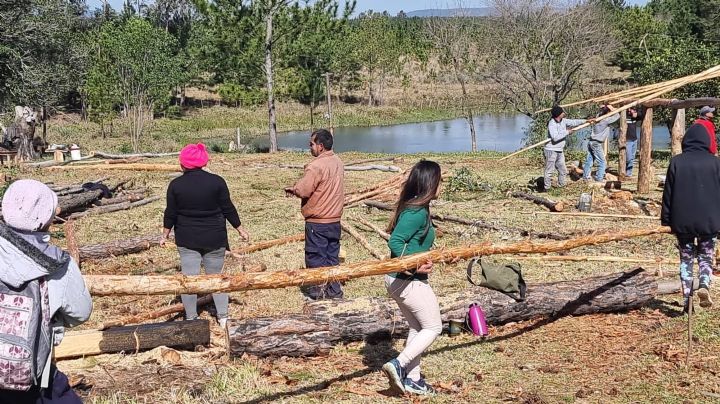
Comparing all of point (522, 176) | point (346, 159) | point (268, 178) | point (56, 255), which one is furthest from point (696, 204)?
point (346, 159)

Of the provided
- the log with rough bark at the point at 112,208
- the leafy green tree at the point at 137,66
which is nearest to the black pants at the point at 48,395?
the log with rough bark at the point at 112,208

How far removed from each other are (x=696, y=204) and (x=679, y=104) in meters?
6.70

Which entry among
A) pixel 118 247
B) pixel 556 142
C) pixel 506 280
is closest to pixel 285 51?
pixel 556 142

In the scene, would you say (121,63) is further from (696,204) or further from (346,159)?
(696,204)

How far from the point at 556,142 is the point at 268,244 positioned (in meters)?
6.76

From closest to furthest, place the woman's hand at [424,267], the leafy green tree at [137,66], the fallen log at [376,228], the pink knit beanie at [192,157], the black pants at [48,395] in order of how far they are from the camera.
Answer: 1. the black pants at [48,395]
2. the woman's hand at [424,267]
3. the pink knit beanie at [192,157]
4. the fallen log at [376,228]
5. the leafy green tree at [137,66]

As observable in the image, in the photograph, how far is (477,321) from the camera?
20.0 ft

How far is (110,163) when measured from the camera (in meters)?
20.9

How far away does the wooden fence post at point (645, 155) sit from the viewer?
529 inches

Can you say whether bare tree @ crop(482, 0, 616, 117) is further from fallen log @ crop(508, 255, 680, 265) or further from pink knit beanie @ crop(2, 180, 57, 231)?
pink knit beanie @ crop(2, 180, 57, 231)

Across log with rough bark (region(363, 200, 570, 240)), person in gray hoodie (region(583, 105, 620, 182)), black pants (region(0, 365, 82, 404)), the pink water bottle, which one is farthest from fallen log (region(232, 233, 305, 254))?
person in gray hoodie (region(583, 105, 620, 182))

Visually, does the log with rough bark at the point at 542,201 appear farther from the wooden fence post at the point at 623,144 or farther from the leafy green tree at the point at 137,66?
the leafy green tree at the point at 137,66

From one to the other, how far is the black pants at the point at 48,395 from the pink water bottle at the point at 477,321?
12.0ft

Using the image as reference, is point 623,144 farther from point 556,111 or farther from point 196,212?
point 196,212
